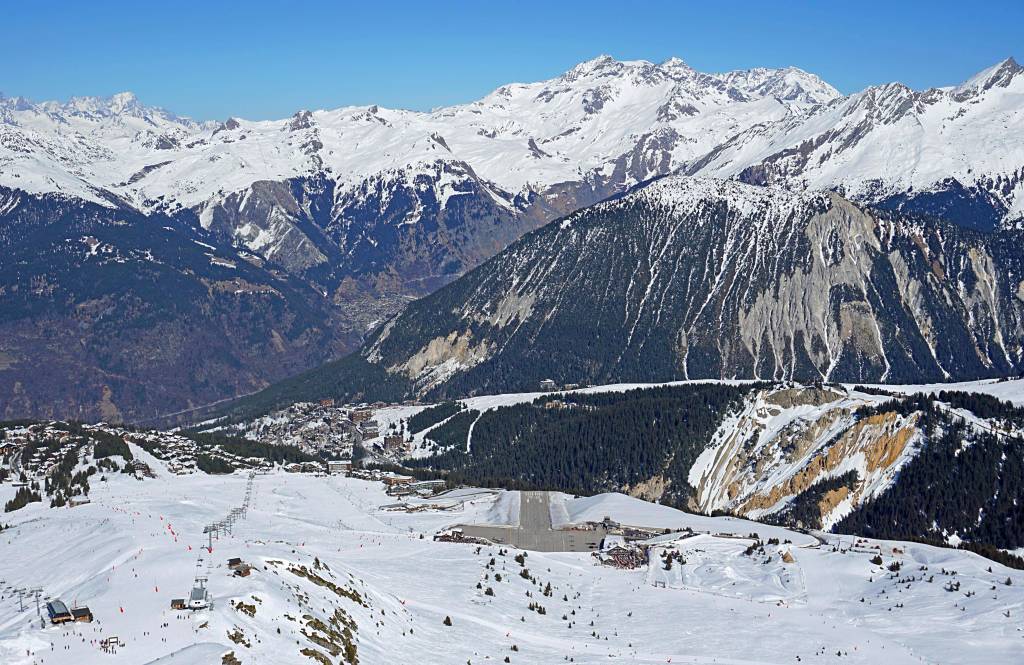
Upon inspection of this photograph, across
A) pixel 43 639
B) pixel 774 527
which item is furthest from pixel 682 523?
pixel 43 639

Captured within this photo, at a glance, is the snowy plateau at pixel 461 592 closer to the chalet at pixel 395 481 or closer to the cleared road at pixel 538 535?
the cleared road at pixel 538 535

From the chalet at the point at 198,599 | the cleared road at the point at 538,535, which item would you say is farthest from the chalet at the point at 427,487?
the chalet at the point at 198,599

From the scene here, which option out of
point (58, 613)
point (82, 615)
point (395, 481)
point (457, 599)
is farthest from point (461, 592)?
point (395, 481)

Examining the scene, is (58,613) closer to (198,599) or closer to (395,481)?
(198,599)

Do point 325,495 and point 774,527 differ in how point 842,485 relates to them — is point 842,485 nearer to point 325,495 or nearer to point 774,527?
point 774,527

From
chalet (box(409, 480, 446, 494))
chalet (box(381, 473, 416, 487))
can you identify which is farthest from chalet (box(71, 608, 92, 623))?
chalet (box(381, 473, 416, 487))

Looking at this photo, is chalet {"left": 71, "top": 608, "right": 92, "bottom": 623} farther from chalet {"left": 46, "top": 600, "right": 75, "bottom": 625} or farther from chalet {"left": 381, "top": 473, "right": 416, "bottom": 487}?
chalet {"left": 381, "top": 473, "right": 416, "bottom": 487}
